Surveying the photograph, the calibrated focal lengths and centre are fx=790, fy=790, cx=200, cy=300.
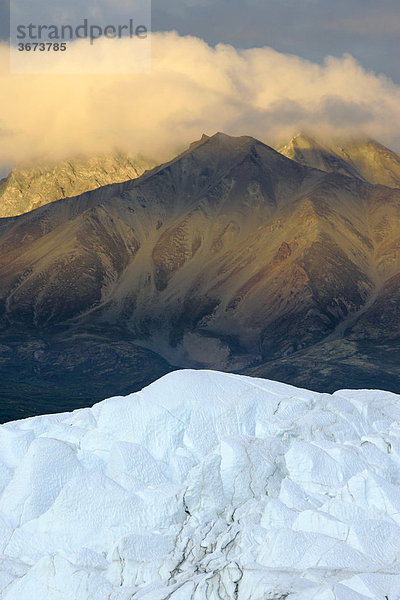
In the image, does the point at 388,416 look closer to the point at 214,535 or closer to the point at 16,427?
the point at 214,535

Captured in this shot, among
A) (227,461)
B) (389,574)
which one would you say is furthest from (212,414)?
(389,574)

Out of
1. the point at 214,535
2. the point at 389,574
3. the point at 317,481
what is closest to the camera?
the point at 389,574

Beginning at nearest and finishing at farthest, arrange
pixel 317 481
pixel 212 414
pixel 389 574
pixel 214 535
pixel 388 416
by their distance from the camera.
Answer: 1. pixel 389 574
2. pixel 214 535
3. pixel 317 481
4. pixel 212 414
5. pixel 388 416

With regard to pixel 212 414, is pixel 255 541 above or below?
below

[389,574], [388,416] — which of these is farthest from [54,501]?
[388,416]

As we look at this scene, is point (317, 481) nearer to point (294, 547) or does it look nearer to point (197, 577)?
point (294, 547)

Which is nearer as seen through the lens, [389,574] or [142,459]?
[389,574]
